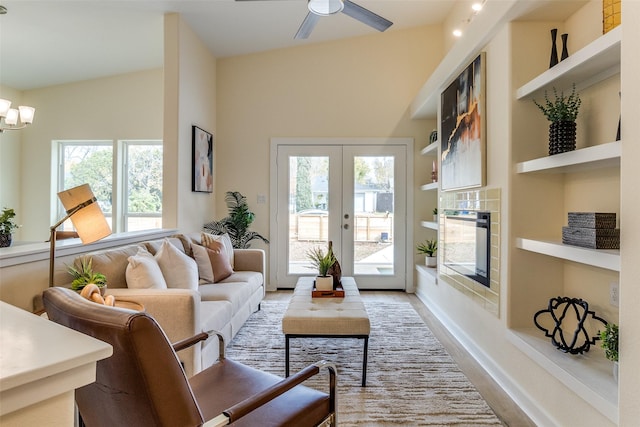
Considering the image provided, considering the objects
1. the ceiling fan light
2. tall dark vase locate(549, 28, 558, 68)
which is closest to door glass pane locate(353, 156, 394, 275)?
the ceiling fan light

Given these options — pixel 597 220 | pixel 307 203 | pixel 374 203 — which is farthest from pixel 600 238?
pixel 307 203

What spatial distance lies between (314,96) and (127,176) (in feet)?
9.90

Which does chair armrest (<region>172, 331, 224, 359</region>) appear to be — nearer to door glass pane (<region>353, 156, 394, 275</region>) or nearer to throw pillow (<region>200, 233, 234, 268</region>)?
throw pillow (<region>200, 233, 234, 268</region>)

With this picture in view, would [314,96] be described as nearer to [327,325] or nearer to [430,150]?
[430,150]

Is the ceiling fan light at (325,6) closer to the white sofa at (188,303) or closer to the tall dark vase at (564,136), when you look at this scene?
the tall dark vase at (564,136)

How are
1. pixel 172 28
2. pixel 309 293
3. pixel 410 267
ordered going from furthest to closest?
1. pixel 410 267
2. pixel 172 28
3. pixel 309 293

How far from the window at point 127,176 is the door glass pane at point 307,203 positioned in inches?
79.9

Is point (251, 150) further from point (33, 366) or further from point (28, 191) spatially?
point (33, 366)

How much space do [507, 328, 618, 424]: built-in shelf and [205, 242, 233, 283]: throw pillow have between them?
2453mm

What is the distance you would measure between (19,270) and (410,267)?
4.24 meters

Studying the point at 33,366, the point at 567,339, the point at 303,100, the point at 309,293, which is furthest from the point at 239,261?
the point at 33,366

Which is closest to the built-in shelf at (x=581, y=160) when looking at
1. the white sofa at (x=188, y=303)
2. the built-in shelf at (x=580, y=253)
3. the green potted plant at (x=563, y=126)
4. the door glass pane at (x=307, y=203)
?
the green potted plant at (x=563, y=126)

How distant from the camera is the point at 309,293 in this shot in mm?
2998

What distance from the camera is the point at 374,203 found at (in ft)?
16.5
